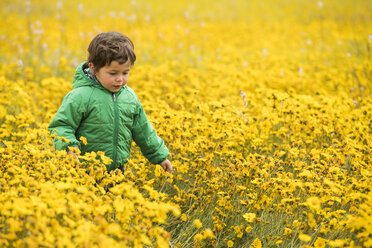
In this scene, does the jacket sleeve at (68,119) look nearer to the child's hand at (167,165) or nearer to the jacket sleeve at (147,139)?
the jacket sleeve at (147,139)

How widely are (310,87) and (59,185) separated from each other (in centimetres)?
564

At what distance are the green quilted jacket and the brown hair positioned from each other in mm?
225

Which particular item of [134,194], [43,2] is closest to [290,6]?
[43,2]

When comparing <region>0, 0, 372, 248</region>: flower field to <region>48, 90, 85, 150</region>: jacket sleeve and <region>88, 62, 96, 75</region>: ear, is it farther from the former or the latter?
<region>88, 62, 96, 75</region>: ear

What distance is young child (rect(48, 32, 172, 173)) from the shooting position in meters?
2.92

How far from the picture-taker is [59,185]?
2.15 m

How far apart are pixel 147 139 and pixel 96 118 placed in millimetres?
560

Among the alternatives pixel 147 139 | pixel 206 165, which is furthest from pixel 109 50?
pixel 206 165

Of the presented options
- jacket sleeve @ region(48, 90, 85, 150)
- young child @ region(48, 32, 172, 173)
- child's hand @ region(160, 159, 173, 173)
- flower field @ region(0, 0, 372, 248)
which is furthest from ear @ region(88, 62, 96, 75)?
child's hand @ region(160, 159, 173, 173)

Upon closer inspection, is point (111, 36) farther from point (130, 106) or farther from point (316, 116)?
point (316, 116)

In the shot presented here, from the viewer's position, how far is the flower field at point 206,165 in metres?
A: 2.19

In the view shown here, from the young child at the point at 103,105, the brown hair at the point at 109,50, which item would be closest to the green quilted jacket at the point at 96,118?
the young child at the point at 103,105

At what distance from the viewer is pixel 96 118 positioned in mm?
3037

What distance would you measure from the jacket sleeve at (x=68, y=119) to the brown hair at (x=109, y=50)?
0.33 meters
